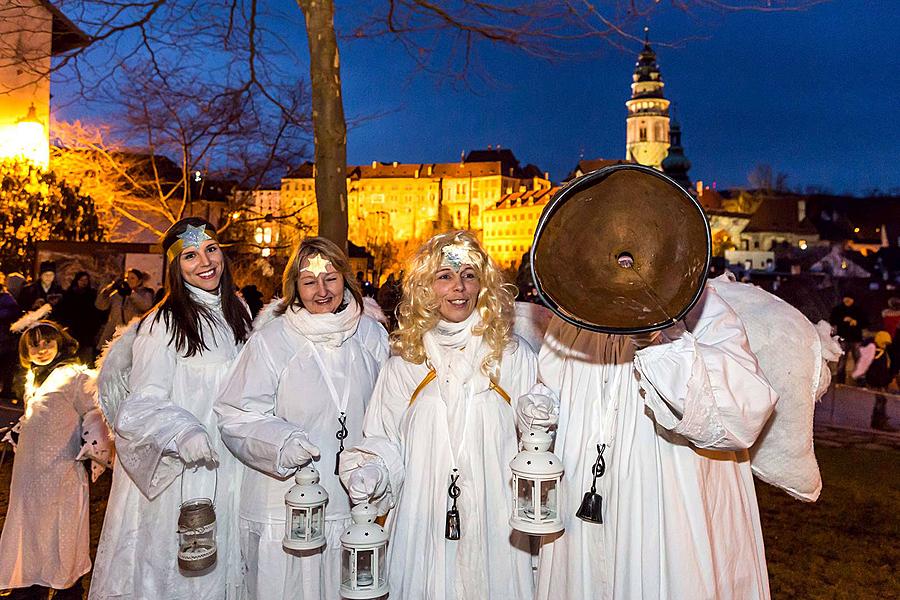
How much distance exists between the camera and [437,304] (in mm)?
3865

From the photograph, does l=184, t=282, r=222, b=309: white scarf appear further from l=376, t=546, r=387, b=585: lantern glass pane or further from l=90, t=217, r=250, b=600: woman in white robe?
l=376, t=546, r=387, b=585: lantern glass pane

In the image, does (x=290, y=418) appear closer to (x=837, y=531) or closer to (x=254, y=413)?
(x=254, y=413)

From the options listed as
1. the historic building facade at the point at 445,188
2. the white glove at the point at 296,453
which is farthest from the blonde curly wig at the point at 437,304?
the historic building facade at the point at 445,188

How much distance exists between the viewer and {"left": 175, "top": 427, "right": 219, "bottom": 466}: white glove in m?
3.78

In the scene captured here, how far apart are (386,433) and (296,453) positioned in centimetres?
43

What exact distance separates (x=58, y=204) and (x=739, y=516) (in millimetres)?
17893

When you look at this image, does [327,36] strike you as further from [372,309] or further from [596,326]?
[596,326]

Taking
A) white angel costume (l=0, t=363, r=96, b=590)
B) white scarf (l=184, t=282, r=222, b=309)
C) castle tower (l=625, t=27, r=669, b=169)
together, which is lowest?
white angel costume (l=0, t=363, r=96, b=590)

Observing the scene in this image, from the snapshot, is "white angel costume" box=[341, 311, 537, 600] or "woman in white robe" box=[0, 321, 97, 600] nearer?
"white angel costume" box=[341, 311, 537, 600]

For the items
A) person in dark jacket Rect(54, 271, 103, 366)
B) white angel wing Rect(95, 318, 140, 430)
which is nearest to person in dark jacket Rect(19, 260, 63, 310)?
person in dark jacket Rect(54, 271, 103, 366)

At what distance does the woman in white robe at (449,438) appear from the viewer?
353cm

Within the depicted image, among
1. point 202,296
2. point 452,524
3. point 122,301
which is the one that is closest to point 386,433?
point 452,524

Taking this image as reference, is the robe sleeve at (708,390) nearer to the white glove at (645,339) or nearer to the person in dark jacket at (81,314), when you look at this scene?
the white glove at (645,339)

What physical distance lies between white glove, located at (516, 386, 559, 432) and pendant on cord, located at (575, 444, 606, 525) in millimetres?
229
